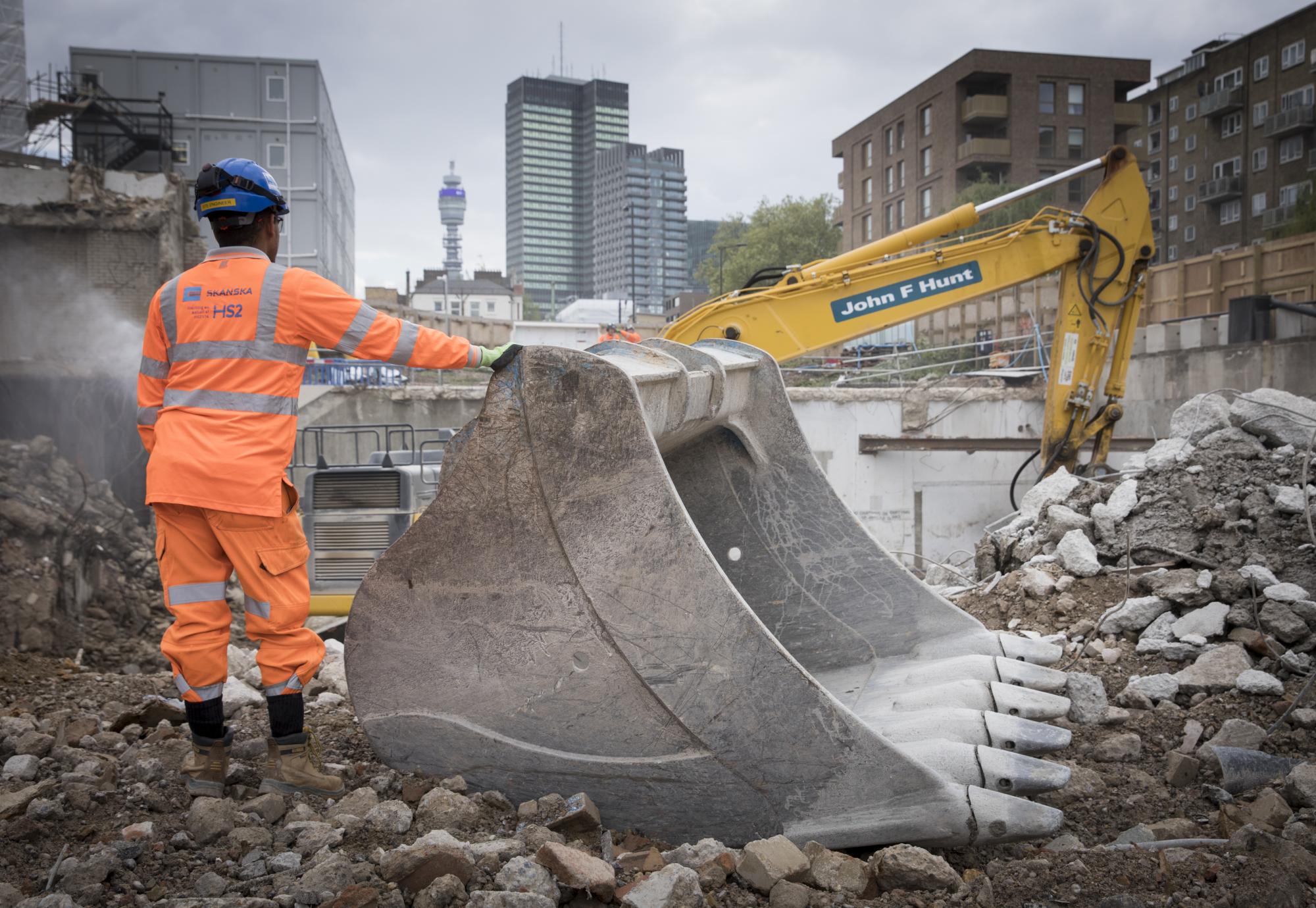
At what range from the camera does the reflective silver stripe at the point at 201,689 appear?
2.82 metres

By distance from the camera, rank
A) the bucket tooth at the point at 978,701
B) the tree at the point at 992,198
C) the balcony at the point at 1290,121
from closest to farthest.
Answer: the bucket tooth at the point at 978,701 → the tree at the point at 992,198 → the balcony at the point at 1290,121

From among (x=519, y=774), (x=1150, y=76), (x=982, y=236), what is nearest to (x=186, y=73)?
(x=982, y=236)

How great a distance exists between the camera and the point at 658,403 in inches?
120

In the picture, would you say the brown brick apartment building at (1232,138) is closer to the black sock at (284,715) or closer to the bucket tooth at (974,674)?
the bucket tooth at (974,674)

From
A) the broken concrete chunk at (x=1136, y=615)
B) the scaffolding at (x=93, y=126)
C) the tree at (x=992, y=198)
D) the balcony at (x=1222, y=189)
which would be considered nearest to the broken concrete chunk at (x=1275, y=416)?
the broken concrete chunk at (x=1136, y=615)

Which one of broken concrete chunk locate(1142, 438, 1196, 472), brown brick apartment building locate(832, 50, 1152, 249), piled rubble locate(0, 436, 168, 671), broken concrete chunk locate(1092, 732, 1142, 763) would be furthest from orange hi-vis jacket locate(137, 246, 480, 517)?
brown brick apartment building locate(832, 50, 1152, 249)

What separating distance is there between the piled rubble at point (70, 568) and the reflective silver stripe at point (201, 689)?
11.7ft

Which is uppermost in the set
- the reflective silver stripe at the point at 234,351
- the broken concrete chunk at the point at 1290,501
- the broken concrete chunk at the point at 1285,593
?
the reflective silver stripe at the point at 234,351

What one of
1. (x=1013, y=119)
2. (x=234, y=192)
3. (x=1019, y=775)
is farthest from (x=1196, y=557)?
(x=1013, y=119)

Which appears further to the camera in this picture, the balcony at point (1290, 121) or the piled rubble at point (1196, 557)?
the balcony at point (1290, 121)

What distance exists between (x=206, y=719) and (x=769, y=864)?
1.56 m

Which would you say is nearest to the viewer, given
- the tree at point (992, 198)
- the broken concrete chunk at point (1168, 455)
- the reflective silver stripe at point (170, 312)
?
the reflective silver stripe at point (170, 312)

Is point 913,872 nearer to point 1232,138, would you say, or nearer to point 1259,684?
point 1259,684

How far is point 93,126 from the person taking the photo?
Result: 21.4 metres
